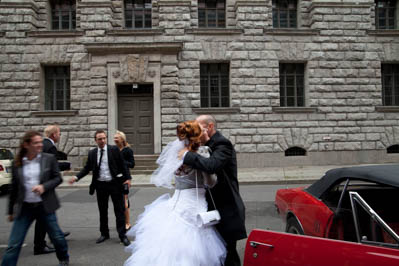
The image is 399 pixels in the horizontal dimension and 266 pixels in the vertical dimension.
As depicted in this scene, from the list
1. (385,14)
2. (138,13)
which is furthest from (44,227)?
(385,14)

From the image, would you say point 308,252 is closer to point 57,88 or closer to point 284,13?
point 57,88

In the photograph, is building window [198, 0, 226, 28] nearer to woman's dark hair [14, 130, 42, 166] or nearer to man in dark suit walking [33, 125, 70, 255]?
man in dark suit walking [33, 125, 70, 255]

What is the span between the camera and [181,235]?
3.08m

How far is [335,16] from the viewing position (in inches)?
646

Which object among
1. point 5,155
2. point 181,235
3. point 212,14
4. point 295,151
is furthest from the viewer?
point 212,14

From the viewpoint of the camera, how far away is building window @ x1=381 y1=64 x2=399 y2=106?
17016 mm

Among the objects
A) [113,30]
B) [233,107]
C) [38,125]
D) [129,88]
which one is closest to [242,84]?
[233,107]

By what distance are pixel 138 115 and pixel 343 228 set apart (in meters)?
14.3

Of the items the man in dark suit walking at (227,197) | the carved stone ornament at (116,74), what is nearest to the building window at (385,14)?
the carved stone ornament at (116,74)

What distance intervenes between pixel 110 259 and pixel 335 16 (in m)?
16.0

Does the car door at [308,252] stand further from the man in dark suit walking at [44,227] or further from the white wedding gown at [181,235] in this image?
the man in dark suit walking at [44,227]

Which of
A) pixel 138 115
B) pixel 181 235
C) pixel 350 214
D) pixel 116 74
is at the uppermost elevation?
pixel 116 74

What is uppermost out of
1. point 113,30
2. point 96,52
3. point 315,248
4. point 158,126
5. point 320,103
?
point 113,30

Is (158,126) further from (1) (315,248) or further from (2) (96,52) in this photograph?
(1) (315,248)
